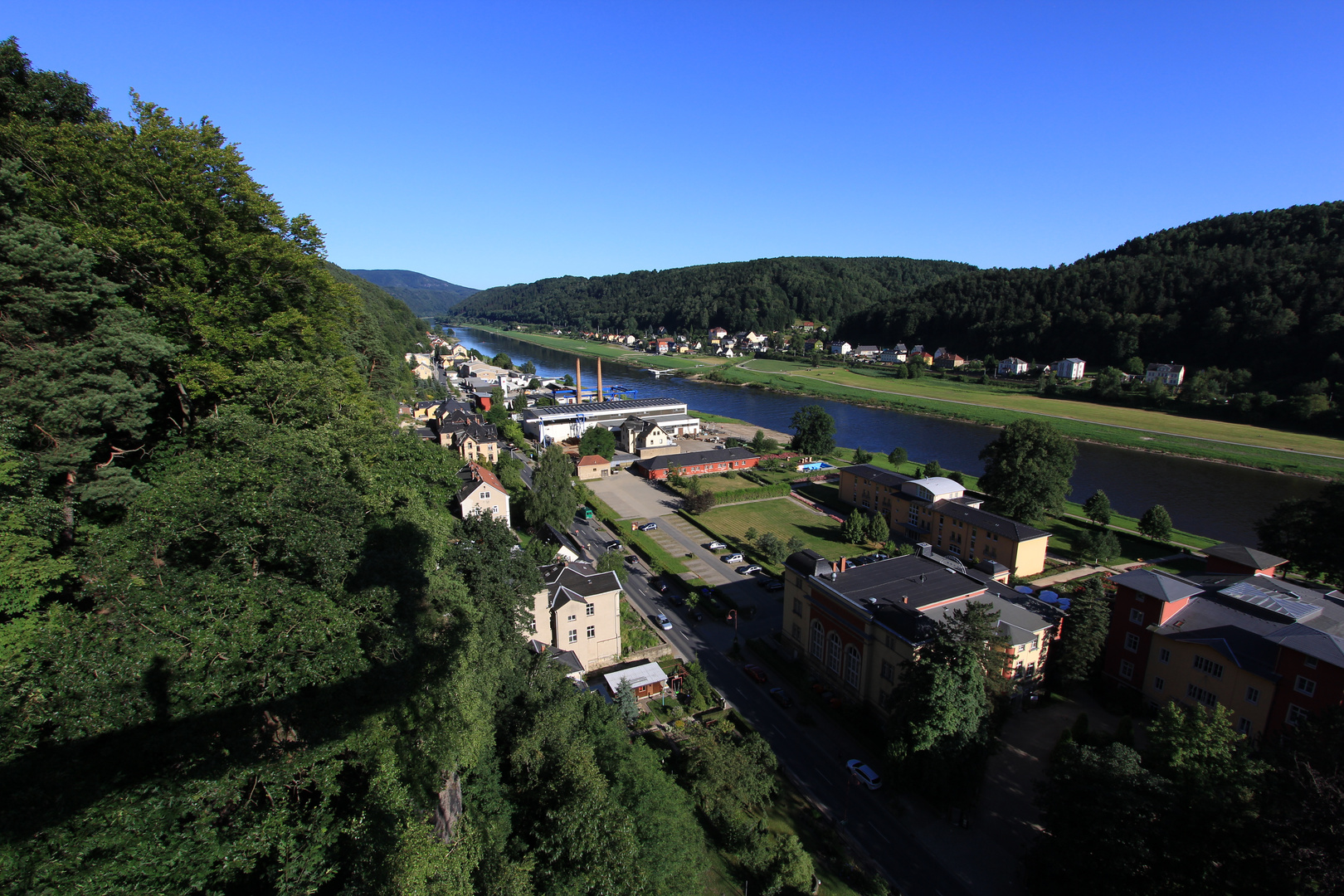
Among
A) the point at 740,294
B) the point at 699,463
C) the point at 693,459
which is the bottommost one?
the point at 699,463

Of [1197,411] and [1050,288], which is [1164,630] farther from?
[1050,288]

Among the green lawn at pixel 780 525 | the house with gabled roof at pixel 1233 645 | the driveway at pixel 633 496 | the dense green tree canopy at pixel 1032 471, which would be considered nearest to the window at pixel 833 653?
the house with gabled roof at pixel 1233 645

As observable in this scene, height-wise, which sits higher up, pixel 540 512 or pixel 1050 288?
pixel 1050 288

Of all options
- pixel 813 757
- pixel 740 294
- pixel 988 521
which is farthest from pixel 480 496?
pixel 740 294

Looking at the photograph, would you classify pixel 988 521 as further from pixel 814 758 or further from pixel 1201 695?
pixel 814 758

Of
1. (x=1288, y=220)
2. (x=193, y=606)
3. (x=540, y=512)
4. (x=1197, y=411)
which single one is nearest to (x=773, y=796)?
(x=193, y=606)

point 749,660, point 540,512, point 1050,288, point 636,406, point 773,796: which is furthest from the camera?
point 1050,288

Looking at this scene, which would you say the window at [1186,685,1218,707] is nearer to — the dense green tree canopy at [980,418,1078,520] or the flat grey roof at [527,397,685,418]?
the dense green tree canopy at [980,418,1078,520]
